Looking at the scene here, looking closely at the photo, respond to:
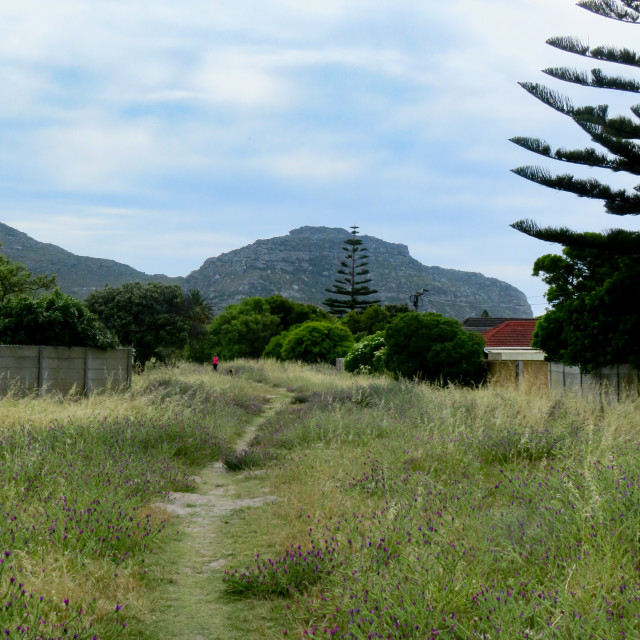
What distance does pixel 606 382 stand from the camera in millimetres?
12852

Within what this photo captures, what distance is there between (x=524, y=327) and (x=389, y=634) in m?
32.0

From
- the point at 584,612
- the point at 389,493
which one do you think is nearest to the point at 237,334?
the point at 389,493

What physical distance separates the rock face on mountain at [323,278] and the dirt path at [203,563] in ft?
371

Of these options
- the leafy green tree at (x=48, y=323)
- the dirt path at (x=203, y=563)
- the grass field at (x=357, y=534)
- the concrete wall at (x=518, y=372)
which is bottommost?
the dirt path at (x=203, y=563)

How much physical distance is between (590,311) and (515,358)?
9158 mm

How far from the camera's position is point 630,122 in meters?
10.6

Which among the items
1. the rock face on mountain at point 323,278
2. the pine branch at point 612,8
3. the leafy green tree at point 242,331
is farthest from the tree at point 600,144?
the rock face on mountain at point 323,278

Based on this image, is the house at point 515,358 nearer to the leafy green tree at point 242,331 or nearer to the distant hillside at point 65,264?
the leafy green tree at point 242,331

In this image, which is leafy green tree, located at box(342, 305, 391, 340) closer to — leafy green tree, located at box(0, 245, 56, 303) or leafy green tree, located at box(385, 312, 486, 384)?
leafy green tree, located at box(0, 245, 56, 303)

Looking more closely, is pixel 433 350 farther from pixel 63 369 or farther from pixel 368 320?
pixel 368 320

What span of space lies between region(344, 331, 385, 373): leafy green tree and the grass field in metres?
15.8

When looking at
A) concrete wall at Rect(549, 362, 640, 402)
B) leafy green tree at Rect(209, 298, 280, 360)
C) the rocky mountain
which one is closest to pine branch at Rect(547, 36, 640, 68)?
concrete wall at Rect(549, 362, 640, 402)

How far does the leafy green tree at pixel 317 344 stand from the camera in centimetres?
3703

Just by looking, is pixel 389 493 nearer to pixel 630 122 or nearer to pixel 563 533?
pixel 563 533
